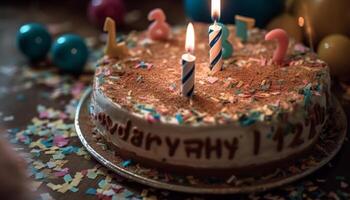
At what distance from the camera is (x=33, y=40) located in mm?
2738

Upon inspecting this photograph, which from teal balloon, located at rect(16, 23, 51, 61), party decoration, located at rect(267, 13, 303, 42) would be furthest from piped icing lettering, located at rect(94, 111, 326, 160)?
→ teal balloon, located at rect(16, 23, 51, 61)

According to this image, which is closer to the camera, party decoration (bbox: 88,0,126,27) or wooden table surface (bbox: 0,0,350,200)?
wooden table surface (bbox: 0,0,350,200)

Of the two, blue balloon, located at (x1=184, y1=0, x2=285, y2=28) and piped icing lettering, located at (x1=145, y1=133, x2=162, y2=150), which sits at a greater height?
blue balloon, located at (x1=184, y1=0, x2=285, y2=28)

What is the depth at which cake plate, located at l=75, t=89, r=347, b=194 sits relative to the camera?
69.5 inches

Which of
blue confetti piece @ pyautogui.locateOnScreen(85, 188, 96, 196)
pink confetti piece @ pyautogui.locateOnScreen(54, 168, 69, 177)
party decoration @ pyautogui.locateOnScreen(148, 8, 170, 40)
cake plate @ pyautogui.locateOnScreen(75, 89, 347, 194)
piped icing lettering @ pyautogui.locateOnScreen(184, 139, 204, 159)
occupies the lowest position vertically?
blue confetti piece @ pyautogui.locateOnScreen(85, 188, 96, 196)

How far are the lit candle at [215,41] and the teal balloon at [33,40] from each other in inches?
41.5

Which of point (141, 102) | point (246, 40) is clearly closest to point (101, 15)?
point (246, 40)

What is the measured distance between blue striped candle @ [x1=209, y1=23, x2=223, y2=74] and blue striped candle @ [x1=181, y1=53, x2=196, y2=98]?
0.53 feet

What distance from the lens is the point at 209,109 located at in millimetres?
1836

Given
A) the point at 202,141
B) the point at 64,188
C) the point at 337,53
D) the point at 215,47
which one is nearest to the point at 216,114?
the point at 202,141

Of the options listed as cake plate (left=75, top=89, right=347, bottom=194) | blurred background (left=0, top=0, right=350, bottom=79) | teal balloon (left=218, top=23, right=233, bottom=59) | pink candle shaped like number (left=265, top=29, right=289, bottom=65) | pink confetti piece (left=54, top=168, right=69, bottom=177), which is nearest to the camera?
cake plate (left=75, top=89, right=347, bottom=194)

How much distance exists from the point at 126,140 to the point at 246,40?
800mm

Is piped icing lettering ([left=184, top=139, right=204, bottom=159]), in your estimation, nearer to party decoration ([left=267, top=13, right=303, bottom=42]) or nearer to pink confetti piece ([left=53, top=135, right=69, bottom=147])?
pink confetti piece ([left=53, top=135, right=69, bottom=147])

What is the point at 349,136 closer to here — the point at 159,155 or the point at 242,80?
the point at 242,80
